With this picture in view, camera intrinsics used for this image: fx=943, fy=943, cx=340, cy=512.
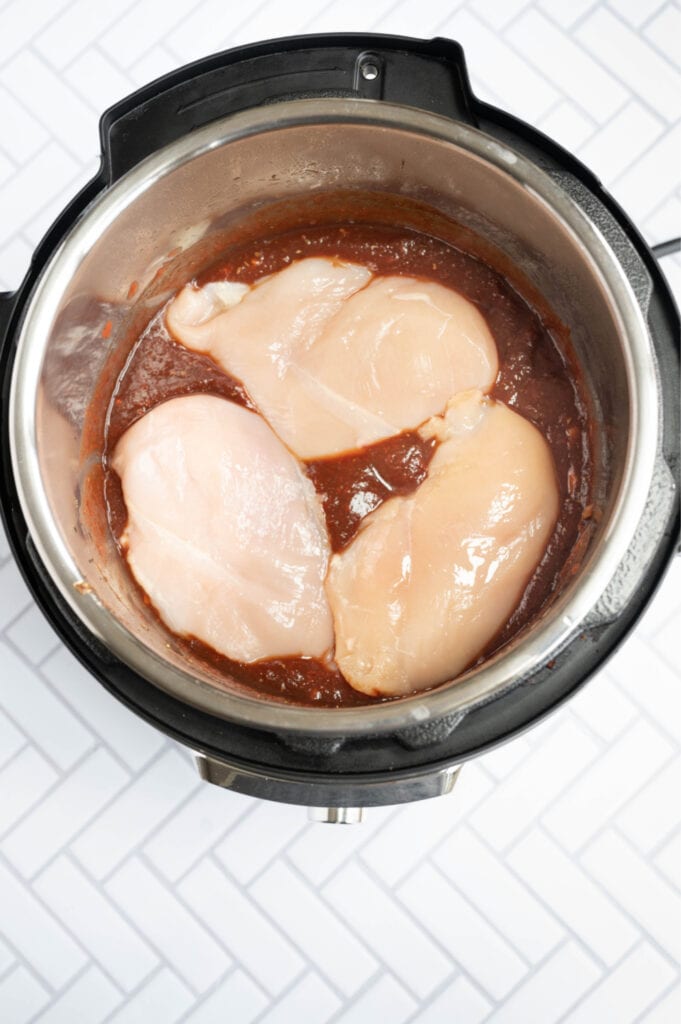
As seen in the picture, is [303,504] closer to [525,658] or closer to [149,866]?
[525,658]

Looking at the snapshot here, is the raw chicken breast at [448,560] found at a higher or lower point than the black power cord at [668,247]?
lower

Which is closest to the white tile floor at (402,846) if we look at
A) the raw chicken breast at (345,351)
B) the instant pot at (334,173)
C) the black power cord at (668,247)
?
the black power cord at (668,247)

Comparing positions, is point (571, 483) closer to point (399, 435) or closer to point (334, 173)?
point (399, 435)

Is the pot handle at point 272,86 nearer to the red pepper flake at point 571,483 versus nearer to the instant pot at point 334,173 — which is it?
the instant pot at point 334,173

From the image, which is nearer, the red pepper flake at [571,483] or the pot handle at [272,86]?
the pot handle at [272,86]

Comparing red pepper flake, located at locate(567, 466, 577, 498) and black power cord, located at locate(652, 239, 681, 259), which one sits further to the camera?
black power cord, located at locate(652, 239, 681, 259)

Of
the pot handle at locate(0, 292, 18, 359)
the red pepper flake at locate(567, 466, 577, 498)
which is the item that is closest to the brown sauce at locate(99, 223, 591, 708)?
the red pepper flake at locate(567, 466, 577, 498)

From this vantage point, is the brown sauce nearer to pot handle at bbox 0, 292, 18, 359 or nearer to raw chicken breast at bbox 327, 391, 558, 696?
raw chicken breast at bbox 327, 391, 558, 696
